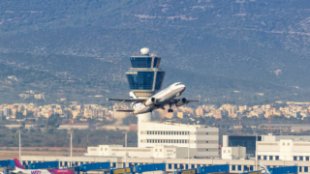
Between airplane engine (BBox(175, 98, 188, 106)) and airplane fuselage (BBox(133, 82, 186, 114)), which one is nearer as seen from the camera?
airplane fuselage (BBox(133, 82, 186, 114))

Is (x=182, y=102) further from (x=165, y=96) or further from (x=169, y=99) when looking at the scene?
(x=165, y=96)

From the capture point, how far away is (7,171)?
16862cm

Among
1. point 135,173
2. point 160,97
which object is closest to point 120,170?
point 135,173

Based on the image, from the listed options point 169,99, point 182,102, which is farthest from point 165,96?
point 182,102

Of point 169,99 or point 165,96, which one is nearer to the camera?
point 165,96

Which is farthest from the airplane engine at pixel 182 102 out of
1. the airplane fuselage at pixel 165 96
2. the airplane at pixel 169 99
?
the airplane fuselage at pixel 165 96

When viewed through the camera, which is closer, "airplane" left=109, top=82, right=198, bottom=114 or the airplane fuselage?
the airplane fuselage

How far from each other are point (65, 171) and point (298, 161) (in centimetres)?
4236

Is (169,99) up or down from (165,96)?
down

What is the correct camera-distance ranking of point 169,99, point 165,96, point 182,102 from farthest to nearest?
point 169,99 < point 165,96 < point 182,102

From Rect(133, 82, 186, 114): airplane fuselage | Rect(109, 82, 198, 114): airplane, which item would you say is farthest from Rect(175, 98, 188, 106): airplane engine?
Rect(133, 82, 186, 114): airplane fuselage

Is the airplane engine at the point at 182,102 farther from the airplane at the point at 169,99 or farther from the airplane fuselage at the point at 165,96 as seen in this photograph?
the airplane fuselage at the point at 165,96

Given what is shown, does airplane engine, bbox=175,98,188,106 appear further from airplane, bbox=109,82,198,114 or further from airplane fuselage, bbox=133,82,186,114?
airplane fuselage, bbox=133,82,186,114

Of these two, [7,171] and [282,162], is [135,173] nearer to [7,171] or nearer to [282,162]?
[7,171]
